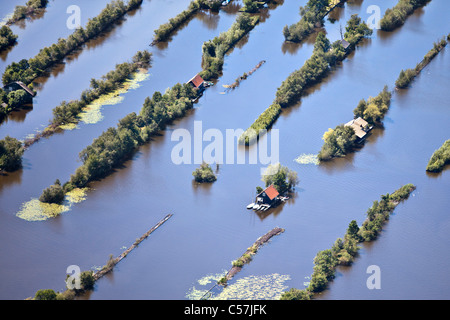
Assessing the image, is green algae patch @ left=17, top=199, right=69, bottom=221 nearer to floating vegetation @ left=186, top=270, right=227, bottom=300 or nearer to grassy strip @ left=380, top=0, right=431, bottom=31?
floating vegetation @ left=186, top=270, right=227, bottom=300

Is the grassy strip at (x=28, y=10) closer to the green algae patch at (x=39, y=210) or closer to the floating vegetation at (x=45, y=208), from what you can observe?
the floating vegetation at (x=45, y=208)

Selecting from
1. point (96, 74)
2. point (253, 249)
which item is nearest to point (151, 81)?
point (96, 74)

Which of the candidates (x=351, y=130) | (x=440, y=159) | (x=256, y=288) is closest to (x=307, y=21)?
(x=351, y=130)

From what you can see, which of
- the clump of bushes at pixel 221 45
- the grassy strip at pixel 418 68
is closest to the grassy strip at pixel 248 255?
the clump of bushes at pixel 221 45

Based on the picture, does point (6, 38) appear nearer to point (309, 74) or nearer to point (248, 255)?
point (309, 74)

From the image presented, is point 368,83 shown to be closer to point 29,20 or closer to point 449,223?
point 449,223

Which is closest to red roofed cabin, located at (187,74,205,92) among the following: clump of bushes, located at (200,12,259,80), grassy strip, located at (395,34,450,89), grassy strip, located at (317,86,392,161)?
clump of bushes, located at (200,12,259,80)

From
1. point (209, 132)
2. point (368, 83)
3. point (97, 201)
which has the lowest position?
point (97, 201)
